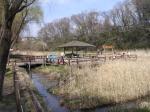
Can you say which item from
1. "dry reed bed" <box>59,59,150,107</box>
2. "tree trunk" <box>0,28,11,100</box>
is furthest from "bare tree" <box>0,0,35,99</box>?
"dry reed bed" <box>59,59,150,107</box>

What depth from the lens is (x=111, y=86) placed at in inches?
745

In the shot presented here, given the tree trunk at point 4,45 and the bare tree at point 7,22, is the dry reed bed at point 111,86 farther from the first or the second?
the bare tree at point 7,22

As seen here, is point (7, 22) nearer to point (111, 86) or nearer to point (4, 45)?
point (4, 45)

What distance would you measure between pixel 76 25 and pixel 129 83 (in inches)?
4409

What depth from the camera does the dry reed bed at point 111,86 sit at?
1742 centimetres

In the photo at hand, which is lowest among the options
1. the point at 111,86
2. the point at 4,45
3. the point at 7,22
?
the point at 111,86

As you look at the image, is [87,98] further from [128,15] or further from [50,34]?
[50,34]

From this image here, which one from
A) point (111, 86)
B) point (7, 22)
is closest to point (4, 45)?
point (7, 22)

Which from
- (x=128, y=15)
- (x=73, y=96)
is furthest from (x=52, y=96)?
(x=128, y=15)

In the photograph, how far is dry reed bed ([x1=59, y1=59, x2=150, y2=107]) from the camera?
17.4m

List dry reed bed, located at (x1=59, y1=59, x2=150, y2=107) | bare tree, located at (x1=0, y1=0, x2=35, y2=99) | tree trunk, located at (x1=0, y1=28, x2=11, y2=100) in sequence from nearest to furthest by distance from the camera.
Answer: bare tree, located at (x1=0, y1=0, x2=35, y2=99) → tree trunk, located at (x1=0, y1=28, x2=11, y2=100) → dry reed bed, located at (x1=59, y1=59, x2=150, y2=107)

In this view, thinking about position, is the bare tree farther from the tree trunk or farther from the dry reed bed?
the dry reed bed

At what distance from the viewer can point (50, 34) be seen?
5561 inches

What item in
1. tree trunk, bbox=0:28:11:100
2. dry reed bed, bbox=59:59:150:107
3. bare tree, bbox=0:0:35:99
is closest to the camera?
bare tree, bbox=0:0:35:99
